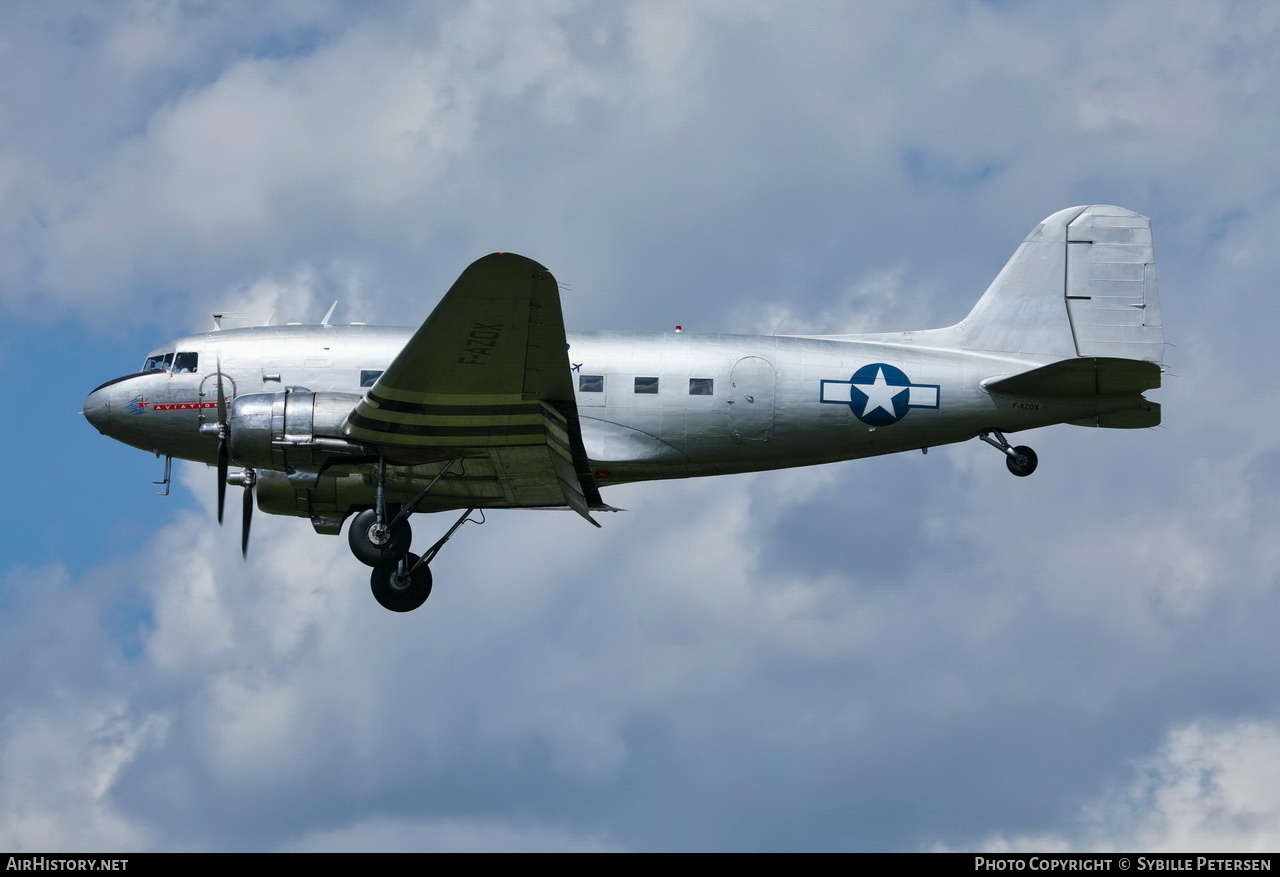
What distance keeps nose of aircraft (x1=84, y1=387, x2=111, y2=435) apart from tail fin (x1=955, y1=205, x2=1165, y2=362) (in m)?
13.5

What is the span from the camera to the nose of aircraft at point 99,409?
24.7 m

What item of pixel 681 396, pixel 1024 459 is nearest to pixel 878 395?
pixel 1024 459

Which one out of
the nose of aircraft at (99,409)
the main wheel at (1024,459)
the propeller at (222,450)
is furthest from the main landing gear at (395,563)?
the main wheel at (1024,459)

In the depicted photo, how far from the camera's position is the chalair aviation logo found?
24.2 m

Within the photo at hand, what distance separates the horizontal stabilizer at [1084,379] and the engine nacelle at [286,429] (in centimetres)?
991

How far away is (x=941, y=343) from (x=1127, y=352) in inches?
117

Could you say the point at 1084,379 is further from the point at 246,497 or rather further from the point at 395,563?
the point at 246,497

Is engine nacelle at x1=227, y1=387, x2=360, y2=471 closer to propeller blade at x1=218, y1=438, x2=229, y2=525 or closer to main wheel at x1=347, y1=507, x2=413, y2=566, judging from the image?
propeller blade at x1=218, y1=438, x2=229, y2=525

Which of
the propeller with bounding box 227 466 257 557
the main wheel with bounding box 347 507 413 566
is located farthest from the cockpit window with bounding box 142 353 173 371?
the main wheel with bounding box 347 507 413 566

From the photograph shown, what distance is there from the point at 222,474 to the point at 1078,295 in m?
13.8

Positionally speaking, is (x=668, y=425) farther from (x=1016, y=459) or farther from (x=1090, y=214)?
(x=1090, y=214)
